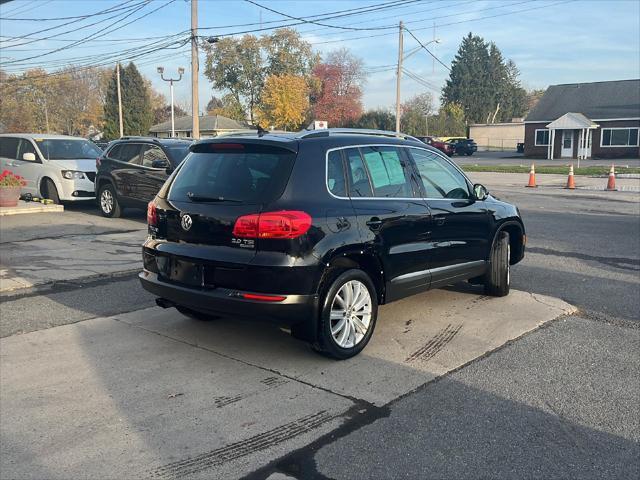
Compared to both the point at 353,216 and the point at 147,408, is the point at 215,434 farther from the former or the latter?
the point at 353,216

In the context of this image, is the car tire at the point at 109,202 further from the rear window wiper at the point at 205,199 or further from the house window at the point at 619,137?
the house window at the point at 619,137

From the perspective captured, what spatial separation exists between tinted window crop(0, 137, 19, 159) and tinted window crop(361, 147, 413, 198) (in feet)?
42.5

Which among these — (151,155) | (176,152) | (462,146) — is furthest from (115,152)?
(462,146)

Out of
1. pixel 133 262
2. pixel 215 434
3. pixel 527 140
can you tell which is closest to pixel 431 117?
pixel 527 140

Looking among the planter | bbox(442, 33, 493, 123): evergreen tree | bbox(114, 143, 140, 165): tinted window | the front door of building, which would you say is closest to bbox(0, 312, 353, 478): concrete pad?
bbox(114, 143, 140, 165): tinted window

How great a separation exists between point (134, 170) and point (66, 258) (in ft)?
13.4

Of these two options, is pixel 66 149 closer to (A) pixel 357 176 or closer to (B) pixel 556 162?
(A) pixel 357 176

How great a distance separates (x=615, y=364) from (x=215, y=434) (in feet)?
10.5

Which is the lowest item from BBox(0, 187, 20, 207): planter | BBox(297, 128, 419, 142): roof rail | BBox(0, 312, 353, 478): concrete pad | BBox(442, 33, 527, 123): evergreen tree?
BBox(0, 312, 353, 478): concrete pad

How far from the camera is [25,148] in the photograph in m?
A: 15.1

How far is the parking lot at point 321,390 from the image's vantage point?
133 inches

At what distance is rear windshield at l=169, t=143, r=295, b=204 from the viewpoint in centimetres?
456

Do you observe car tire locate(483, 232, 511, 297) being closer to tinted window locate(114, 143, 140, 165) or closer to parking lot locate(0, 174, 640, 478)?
parking lot locate(0, 174, 640, 478)

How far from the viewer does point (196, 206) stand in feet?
15.6
